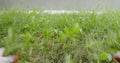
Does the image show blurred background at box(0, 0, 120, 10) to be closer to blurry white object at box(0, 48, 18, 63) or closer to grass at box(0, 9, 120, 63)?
grass at box(0, 9, 120, 63)

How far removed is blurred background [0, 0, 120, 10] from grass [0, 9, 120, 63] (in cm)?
39

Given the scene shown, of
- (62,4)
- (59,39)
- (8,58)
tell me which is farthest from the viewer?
(62,4)

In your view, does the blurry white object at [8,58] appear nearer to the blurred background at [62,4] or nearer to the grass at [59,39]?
the grass at [59,39]

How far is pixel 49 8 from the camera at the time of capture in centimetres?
201

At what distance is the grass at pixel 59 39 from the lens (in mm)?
1172

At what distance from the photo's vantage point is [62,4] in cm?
204

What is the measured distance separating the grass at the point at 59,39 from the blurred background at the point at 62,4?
0.39m

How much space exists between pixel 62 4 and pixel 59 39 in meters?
0.79

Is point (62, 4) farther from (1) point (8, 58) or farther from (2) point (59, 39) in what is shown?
(1) point (8, 58)

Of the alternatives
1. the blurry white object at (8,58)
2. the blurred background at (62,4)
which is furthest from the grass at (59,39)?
the blurred background at (62,4)

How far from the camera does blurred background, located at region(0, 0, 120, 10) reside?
1.96m

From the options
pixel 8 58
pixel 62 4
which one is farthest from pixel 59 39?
pixel 62 4

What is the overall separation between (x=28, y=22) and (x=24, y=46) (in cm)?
33

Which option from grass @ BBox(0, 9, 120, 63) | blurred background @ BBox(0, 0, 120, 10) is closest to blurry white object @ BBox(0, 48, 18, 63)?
grass @ BBox(0, 9, 120, 63)
